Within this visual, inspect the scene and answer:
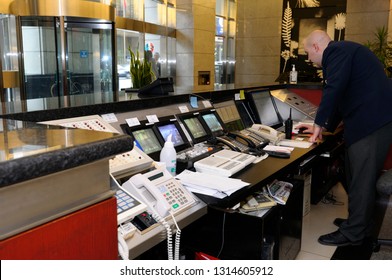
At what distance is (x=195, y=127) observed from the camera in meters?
2.62

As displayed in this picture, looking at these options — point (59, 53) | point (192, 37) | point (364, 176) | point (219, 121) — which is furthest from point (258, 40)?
point (219, 121)

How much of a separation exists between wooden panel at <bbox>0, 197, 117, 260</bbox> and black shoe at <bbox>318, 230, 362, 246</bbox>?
8.22ft

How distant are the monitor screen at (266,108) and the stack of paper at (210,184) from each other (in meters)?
1.70

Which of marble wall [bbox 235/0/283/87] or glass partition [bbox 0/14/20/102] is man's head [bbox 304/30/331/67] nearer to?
glass partition [bbox 0/14/20/102]

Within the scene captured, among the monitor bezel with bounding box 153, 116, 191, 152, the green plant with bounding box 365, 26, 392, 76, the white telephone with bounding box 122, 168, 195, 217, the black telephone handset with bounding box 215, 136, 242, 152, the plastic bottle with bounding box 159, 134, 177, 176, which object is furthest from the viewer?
the green plant with bounding box 365, 26, 392, 76

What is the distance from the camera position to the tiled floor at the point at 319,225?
9.96ft

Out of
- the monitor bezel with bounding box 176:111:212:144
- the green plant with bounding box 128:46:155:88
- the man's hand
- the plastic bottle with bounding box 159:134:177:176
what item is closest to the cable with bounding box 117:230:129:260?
the plastic bottle with bounding box 159:134:177:176

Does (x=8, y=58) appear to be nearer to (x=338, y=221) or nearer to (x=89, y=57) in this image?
(x=89, y=57)

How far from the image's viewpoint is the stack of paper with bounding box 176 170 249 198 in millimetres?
1789

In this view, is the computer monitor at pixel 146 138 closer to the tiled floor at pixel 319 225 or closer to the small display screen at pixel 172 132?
the small display screen at pixel 172 132

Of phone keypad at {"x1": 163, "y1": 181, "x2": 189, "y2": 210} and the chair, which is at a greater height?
phone keypad at {"x1": 163, "y1": 181, "x2": 189, "y2": 210}

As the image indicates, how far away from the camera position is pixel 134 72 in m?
3.87

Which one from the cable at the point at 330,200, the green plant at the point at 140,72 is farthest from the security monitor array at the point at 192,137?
the cable at the point at 330,200

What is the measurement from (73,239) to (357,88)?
255 centimetres
